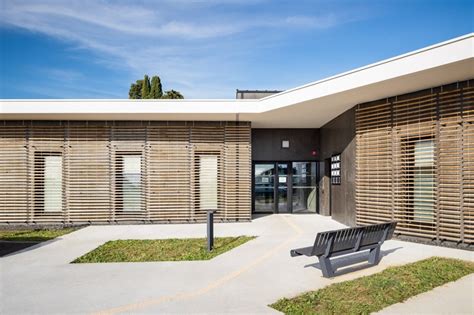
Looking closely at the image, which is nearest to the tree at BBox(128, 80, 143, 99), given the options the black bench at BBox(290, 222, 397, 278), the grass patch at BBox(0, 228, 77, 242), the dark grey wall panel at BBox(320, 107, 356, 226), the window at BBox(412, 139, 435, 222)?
the grass patch at BBox(0, 228, 77, 242)

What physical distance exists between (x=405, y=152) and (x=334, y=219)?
13.4ft

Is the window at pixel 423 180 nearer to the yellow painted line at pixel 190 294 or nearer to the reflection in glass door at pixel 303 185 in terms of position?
the yellow painted line at pixel 190 294

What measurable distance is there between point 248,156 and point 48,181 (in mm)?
7131

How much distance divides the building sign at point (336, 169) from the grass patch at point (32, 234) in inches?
356

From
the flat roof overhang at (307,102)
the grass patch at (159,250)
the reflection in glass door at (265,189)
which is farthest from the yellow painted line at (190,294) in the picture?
the reflection in glass door at (265,189)

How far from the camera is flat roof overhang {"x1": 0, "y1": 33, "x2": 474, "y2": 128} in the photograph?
609cm

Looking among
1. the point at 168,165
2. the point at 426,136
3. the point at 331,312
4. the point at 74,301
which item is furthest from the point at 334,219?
the point at 74,301

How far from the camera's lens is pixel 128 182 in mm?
11094

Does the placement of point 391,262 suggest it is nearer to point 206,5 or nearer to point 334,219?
point 334,219

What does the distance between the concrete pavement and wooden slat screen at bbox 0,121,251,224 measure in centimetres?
302

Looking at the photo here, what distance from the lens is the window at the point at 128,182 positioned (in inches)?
435

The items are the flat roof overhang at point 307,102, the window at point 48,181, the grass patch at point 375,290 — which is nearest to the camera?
the grass patch at point 375,290

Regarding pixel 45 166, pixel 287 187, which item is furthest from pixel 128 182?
pixel 287 187

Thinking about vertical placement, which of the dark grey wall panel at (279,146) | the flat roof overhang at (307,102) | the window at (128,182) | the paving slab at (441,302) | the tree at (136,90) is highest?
the tree at (136,90)
